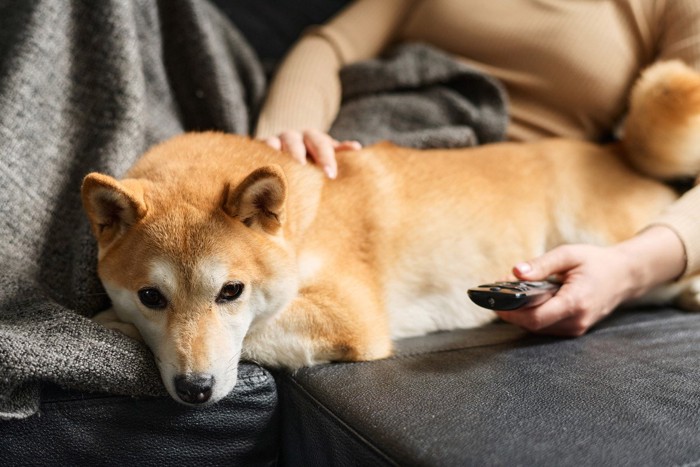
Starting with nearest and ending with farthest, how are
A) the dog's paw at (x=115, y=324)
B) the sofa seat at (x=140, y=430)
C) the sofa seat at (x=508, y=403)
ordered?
the sofa seat at (x=508, y=403), the sofa seat at (x=140, y=430), the dog's paw at (x=115, y=324)

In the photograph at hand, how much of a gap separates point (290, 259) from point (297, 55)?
2.46 ft

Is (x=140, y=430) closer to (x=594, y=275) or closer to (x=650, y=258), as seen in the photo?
(x=594, y=275)

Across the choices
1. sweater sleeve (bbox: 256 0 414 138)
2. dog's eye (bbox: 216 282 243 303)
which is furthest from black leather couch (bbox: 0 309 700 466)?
sweater sleeve (bbox: 256 0 414 138)

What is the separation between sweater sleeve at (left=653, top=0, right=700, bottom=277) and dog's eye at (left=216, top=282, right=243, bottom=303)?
793mm

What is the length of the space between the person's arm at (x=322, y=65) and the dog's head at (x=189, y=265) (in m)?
0.35

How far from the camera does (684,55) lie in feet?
4.31

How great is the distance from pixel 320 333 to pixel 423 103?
28.1 inches

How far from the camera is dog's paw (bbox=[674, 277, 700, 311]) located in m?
1.19

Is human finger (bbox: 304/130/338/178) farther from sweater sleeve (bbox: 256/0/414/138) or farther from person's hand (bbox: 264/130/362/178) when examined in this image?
sweater sleeve (bbox: 256/0/414/138)

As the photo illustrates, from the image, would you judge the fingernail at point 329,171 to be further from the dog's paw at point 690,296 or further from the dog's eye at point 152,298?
the dog's paw at point 690,296

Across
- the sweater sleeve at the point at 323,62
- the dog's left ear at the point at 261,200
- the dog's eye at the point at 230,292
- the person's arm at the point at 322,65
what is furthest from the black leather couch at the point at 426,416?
the sweater sleeve at the point at 323,62

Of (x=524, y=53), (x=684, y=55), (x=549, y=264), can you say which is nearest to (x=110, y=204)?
(x=549, y=264)

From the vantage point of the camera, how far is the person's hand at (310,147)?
111cm

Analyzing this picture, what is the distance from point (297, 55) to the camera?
151 cm
